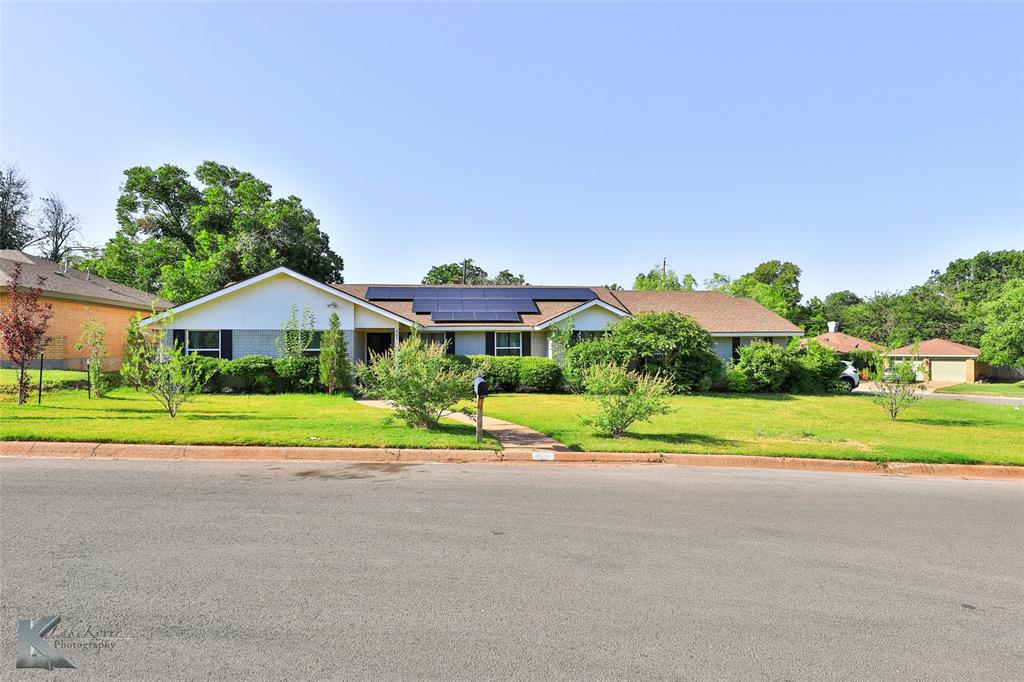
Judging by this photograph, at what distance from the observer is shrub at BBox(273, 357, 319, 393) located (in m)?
20.6

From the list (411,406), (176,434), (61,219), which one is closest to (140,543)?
(176,434)

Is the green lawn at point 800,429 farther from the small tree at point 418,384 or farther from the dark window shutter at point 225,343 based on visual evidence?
the dark window shutter at point 225,343

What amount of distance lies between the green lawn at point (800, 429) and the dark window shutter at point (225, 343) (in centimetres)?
1117

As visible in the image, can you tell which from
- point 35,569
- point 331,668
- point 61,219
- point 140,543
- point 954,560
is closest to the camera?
point 331,668

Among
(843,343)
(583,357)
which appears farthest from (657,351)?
(843,343)

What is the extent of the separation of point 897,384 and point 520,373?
1278 cm

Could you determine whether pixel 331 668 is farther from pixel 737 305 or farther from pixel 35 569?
pixel 737 305

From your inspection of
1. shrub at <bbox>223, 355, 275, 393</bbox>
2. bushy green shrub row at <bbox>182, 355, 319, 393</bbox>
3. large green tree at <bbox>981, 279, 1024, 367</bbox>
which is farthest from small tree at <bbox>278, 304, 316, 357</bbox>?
large green tree at <bbox>981, 279, 1024, 367</bbox>

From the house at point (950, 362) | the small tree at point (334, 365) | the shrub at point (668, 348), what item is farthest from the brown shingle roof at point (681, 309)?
the house at point (950, 362)

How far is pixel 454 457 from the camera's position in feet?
30.2

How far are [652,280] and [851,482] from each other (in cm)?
5748

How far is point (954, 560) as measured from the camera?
5.04m

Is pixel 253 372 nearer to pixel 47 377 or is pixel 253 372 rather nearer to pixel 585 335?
pixel 47 377

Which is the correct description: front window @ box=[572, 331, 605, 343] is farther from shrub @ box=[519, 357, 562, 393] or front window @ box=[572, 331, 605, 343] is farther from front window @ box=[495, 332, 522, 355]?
shrub @ box=[519, 357, 562, 393]
